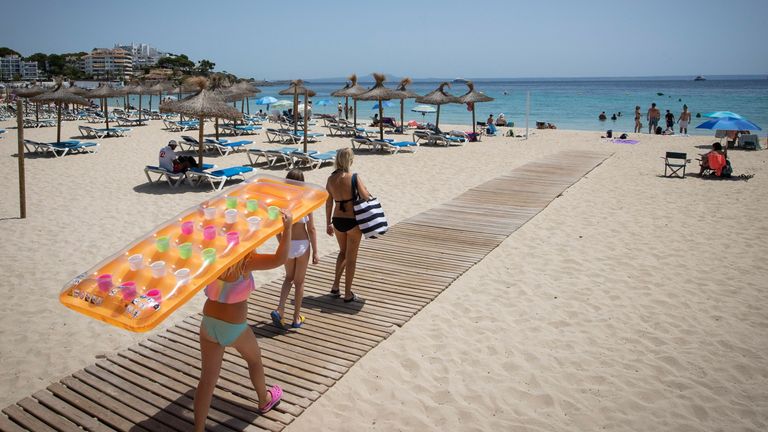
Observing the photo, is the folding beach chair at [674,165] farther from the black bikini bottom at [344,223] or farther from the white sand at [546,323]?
the black bikini bottom at [344,223]

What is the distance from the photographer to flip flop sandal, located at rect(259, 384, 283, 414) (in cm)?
338

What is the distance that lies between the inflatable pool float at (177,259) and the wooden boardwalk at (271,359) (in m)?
1.13

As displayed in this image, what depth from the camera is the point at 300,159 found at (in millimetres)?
13945

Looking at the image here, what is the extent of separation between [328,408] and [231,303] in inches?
45.7

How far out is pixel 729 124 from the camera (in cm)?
1293

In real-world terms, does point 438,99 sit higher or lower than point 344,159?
higher

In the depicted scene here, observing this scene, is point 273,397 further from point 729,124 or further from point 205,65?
point 205,65

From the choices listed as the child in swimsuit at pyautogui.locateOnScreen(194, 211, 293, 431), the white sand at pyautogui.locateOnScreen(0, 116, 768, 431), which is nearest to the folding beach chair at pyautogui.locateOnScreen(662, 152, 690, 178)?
the white sand at pyautogui.locateOnScreen(0, 116, 768, 431)

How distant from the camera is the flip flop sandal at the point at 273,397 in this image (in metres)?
3.38

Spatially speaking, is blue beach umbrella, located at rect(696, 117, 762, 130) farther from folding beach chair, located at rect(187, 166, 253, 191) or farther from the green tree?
the green tree

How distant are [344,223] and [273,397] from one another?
181 cm

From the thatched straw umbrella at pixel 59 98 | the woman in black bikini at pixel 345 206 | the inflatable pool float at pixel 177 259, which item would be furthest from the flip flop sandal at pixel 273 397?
the thatched straw umbrella at pixel 59 98

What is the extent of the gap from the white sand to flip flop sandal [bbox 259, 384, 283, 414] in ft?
0.79

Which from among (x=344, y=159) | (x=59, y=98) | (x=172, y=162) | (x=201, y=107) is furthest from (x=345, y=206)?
(x=59, y=98)
